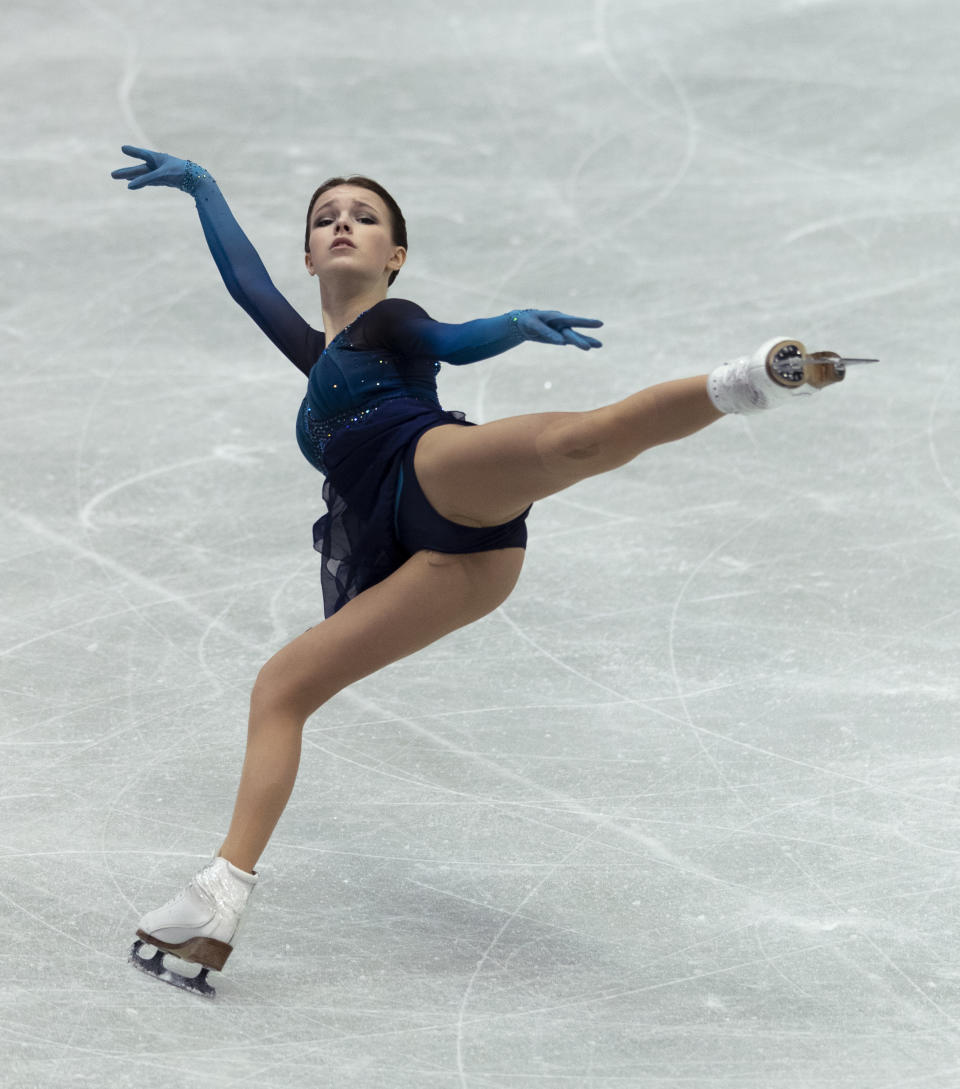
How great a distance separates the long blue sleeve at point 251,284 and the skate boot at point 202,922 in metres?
1.21

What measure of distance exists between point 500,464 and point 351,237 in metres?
0.81

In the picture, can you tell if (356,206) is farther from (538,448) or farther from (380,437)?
(538,448)

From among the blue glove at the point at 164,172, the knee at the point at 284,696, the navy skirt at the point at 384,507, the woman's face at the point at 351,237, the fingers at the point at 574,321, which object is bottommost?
the knee at the point at 284,696

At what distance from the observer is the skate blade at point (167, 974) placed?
3113 millimetres

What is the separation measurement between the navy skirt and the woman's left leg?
4 cm

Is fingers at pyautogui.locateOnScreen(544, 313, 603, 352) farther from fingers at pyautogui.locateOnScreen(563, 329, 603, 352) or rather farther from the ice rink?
the ice rink

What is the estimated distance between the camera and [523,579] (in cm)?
522

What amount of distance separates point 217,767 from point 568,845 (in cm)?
95

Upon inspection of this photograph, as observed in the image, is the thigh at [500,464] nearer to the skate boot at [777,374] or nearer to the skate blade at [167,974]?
the skate boot at [777,374]

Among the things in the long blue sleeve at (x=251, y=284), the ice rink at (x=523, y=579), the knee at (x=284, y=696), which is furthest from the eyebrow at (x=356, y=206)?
the ice rink at (x=523, y=579)

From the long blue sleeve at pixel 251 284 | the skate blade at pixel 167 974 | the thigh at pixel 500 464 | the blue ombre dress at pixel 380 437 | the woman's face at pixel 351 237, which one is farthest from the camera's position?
the long blue sleeve at pixel 251 284

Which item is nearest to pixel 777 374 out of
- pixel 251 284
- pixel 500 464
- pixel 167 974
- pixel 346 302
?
pixel 500 464

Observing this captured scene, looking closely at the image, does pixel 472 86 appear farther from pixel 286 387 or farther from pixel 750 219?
pixel 286 387

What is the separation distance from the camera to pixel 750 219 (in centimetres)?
739
